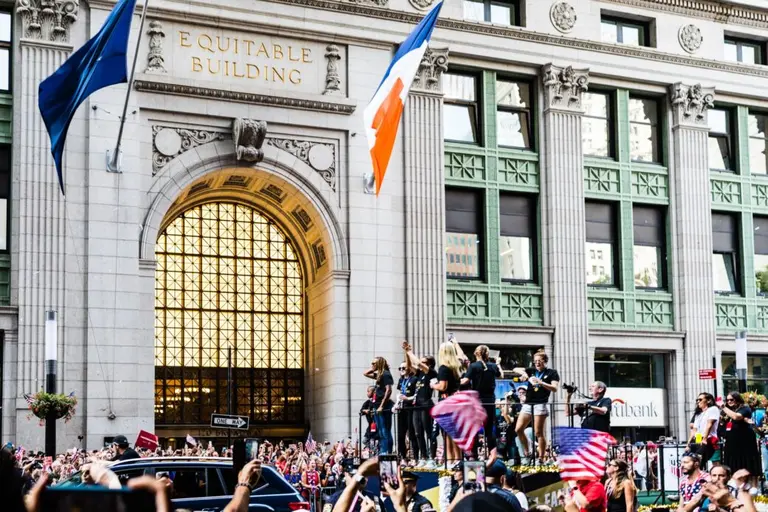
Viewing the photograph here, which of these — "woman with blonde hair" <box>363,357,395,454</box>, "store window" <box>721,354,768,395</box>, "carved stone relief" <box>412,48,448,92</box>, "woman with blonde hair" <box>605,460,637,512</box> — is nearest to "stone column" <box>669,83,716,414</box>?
"store window" <box>721,354,768,395</box>

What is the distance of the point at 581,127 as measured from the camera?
38000 mm

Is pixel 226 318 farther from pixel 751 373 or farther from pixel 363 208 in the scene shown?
pixel 751 373

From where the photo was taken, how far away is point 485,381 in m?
20.8

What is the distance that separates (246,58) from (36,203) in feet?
24.0

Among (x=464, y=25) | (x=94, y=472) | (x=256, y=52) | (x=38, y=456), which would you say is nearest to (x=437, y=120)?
(x=464, y=25)

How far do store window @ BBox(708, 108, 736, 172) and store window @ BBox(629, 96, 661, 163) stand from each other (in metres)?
2.27

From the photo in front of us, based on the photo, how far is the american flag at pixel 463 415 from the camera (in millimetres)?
12700

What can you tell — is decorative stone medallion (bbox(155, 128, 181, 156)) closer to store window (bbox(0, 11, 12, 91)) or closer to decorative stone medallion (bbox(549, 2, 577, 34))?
store window (bbox(0, 11, 12, 91))

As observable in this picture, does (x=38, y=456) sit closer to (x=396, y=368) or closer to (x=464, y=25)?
(x=396, y=368)

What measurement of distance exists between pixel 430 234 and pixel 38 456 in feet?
44.7

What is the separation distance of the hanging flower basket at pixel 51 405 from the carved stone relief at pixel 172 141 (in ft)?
22.8

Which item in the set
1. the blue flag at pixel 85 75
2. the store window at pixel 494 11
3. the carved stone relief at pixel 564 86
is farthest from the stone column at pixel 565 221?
the blue flag at pixel 85 75

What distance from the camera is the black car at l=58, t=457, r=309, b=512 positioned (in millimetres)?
17531

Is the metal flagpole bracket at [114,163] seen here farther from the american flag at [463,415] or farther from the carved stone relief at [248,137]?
the american flag at [463,415]
